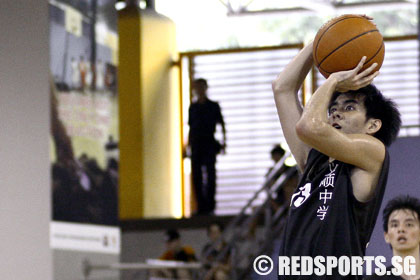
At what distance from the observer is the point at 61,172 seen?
5.39 metres

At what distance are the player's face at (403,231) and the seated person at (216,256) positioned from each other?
3.76m

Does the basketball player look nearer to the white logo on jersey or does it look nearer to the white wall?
the white logo on jersey

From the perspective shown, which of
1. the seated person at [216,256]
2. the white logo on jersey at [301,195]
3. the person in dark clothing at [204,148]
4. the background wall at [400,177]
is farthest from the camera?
the person in dark clothing at [204,148]

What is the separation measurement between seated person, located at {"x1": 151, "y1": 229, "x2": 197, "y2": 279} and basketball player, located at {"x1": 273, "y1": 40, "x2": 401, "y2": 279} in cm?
546

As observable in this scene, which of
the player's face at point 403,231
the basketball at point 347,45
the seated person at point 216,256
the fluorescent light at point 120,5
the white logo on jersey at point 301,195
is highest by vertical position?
the fluorescent light at point 120,5

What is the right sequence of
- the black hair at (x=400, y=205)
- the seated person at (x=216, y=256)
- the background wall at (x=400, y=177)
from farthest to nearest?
the seated person at (x=216, y=256)
the background wall at (x=400, y=177)
the black hair at (x=400, y=205)

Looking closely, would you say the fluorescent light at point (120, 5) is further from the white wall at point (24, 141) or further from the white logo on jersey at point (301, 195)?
the white logo on jersey at point (301, 195)

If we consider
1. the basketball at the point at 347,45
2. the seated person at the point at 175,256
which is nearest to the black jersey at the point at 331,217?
the basketball at the point at 347,45

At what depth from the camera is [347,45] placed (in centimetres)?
328

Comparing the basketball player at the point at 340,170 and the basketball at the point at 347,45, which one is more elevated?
the basketball at the point at 347,45

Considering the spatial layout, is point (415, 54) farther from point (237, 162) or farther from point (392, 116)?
point (392, 116)

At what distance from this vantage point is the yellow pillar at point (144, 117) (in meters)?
11.4

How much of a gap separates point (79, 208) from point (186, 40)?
1459 cm

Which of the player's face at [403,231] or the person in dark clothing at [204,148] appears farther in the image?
the person in dark clothing at [204,148]
